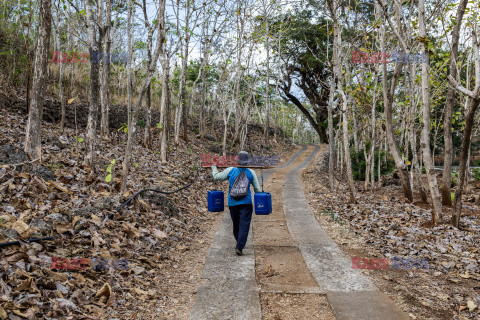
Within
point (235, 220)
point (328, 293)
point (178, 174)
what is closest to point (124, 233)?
point (235, 220)

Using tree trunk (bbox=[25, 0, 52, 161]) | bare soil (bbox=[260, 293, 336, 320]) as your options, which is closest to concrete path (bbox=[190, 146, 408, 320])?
→ bare soil (bbox=[260, 293, 336, 320])

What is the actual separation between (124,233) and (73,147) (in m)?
4.74

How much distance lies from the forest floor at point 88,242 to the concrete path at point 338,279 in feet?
6.64

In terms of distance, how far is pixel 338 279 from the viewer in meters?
4.93

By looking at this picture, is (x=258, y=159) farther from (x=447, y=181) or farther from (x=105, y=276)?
(x=105, y=276)

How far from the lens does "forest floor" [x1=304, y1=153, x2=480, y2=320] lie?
13.7ft

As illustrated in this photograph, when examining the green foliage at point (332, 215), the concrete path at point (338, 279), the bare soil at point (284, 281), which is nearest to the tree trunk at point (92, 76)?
the bare soil at point (284, 281)

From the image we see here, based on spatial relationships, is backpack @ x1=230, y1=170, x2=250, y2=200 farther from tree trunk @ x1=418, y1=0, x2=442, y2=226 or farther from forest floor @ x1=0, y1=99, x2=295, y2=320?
tree trunk @ x1=418, y1=0, x2=442, y2=226

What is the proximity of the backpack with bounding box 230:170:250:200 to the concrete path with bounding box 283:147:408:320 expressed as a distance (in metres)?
1.71

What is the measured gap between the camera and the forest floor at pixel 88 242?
11.4 feet

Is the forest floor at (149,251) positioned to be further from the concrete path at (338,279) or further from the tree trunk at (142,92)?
the tree trunk at (142,92)

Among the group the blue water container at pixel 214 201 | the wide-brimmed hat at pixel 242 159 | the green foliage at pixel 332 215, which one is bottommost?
the green foliage at pixel 332 215

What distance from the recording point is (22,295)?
3176mm

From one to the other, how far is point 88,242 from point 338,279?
393 centimetres
